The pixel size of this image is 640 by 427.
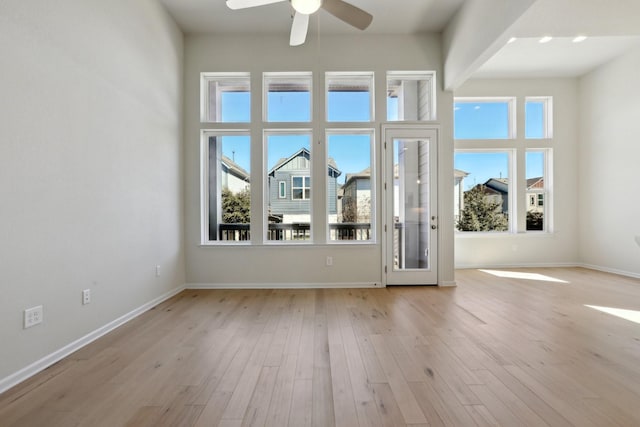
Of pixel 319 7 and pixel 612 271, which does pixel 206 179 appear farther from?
pixel 612 271

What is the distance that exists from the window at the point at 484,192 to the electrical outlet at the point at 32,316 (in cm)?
590

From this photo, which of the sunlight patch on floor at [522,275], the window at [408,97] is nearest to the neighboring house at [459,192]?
the sunlight patch on floor at [522,275]

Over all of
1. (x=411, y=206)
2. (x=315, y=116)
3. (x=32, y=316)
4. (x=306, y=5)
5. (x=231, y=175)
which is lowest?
(x=32, y=316)

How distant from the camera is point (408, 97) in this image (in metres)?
4.61

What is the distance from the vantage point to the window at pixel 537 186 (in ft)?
18.7

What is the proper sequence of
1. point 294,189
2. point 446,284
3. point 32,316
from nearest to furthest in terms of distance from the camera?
1. point 32,316
2. point 446,284
3. point 294,189

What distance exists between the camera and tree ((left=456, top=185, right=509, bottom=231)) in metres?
5.70

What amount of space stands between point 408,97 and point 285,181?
232 cm

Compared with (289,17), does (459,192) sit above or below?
below

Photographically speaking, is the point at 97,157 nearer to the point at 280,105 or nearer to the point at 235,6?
the point at 235,6

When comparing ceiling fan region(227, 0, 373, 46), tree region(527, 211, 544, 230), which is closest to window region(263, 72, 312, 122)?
ceiling fan region(227, 0, 373, 46)

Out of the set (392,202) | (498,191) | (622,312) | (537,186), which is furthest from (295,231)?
(537,186)

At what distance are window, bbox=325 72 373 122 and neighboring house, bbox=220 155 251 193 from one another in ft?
5.35

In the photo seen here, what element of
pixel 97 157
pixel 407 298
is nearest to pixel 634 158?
pixel 407 298
